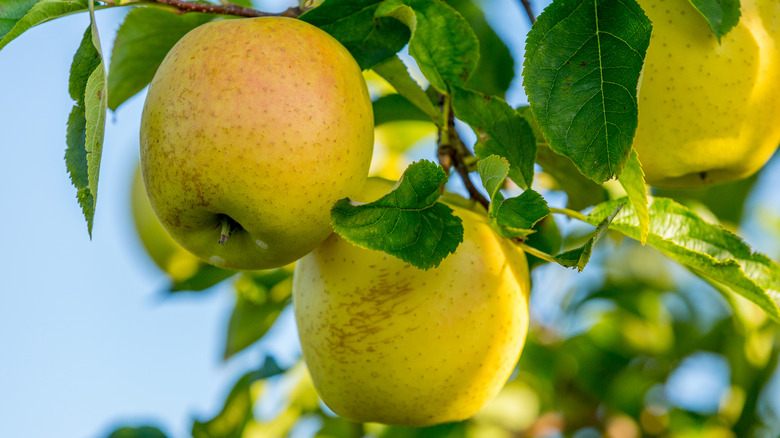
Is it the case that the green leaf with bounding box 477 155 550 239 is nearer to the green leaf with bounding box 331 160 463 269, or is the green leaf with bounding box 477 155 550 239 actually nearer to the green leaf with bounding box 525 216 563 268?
the green leaf with bounding box 331 160 463 269

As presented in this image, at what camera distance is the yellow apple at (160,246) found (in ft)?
5.61

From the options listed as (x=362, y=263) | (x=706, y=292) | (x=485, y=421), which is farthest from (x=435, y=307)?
(x=706, y=292)

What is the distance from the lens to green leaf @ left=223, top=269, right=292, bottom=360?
5.50 ft

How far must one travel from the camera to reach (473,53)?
101 centimetres

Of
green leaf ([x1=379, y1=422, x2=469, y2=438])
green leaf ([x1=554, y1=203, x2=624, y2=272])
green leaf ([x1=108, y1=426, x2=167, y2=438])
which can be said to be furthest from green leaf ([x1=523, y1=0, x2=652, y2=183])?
green leaf ([x1=108, y1=426, x2=167, y2=438])

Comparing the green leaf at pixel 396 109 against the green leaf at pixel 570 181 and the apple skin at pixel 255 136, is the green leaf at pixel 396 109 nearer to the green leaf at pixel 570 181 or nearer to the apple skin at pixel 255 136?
the green leaf at pixel 570 181

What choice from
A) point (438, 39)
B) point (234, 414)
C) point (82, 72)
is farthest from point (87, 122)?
point (234, 414)

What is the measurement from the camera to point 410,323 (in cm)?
99

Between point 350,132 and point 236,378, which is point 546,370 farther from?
point 350,132

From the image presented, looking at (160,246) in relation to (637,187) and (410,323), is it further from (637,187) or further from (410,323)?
(637,187)

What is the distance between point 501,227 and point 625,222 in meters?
0.23

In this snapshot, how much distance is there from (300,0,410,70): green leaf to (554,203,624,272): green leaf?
0.37 meters

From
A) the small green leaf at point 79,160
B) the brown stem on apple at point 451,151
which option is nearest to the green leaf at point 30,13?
the small green leaf at point 79,160

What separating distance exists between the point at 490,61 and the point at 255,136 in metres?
0.68
